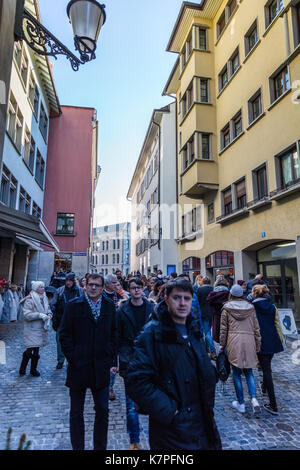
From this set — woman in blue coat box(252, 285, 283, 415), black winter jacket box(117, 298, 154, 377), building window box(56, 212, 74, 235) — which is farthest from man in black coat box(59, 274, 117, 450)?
building window box(56, 212, 74, 235)

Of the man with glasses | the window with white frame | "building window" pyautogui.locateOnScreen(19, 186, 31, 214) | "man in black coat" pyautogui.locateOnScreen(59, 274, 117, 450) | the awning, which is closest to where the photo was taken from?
"man in black coat" pyautogui.locateOnScreen(59, 274, 117, 450)

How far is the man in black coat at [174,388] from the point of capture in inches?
83.2

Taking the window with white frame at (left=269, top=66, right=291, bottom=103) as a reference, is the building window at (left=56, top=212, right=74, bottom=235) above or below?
below

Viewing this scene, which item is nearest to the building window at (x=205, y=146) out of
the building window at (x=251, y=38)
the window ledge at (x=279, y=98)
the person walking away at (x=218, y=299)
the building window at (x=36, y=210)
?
the building window at (x=251, y=38)

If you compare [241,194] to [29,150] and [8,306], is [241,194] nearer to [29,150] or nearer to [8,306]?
[8,306]

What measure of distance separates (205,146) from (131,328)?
1493cm

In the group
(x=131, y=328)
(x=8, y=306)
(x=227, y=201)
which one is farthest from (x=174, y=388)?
(x=227, y=201)

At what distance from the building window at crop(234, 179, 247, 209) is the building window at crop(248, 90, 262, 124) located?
272cm

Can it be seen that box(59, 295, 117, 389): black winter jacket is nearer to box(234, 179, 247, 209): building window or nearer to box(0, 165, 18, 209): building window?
box(234, 179, 247, 209): building window

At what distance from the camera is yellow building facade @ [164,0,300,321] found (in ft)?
35.6

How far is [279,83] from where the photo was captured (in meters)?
11.8

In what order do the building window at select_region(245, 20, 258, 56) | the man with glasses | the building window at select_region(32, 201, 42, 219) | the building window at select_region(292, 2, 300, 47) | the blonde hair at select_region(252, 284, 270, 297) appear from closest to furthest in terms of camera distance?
1. the man with glasses
2. the blonde hair at select_region(252, 284, 270, 297)
3. the building window at select_region(292, 2, 300, 47)
4. the building window at select_region(245, 20, 258, 56)
5. the building window at select_region(32, 201, 42, 219)

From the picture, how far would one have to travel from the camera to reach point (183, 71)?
19812 mm

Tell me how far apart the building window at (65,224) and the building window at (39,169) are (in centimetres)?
313
